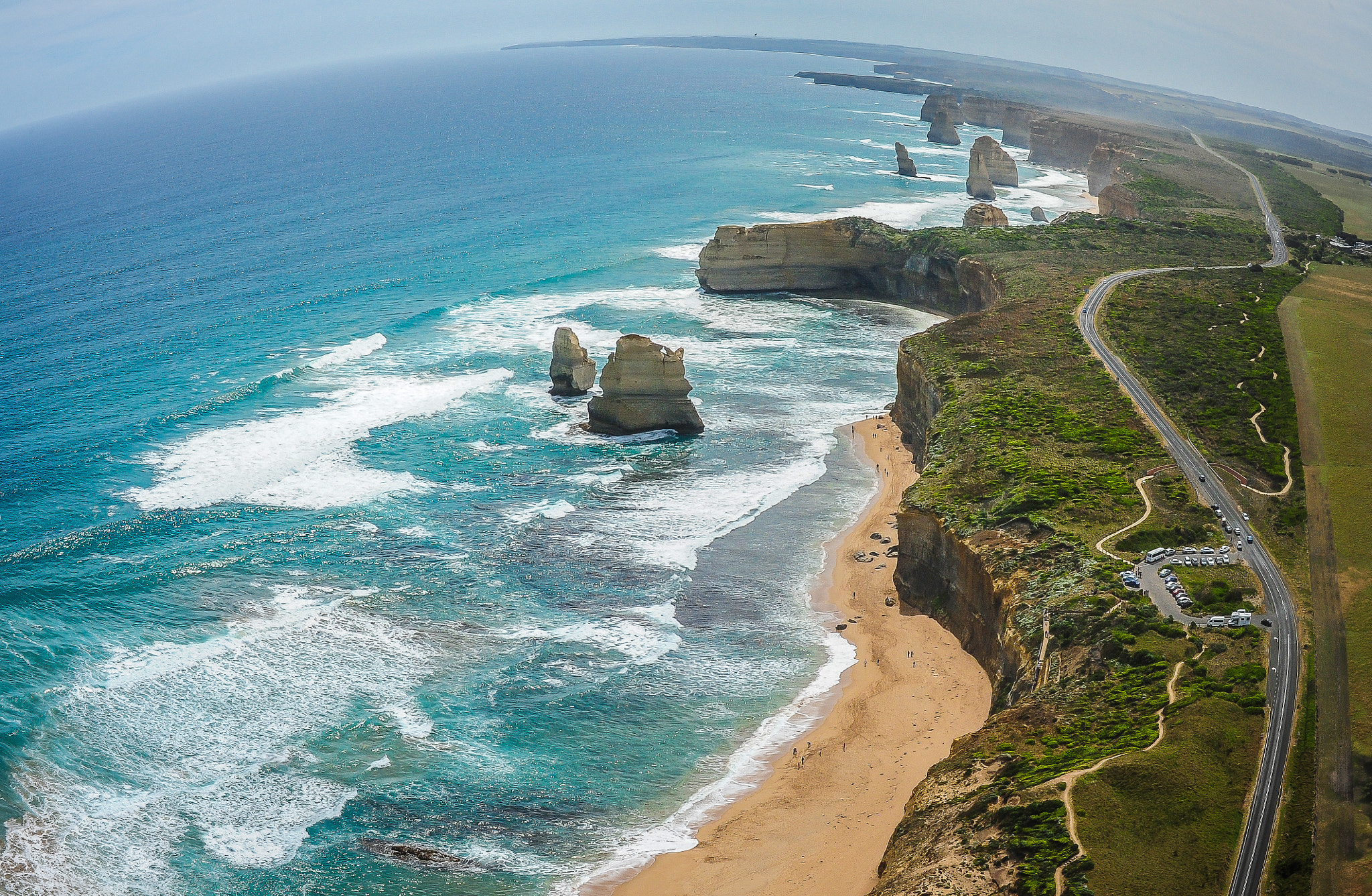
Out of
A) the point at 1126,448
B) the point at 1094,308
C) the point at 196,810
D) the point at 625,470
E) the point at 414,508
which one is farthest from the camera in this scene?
the point at 1094,308

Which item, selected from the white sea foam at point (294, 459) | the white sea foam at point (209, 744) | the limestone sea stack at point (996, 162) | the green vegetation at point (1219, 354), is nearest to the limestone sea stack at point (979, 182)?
the limestone sea stack at point (996, 162)

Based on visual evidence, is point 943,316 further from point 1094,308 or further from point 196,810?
point 196,810

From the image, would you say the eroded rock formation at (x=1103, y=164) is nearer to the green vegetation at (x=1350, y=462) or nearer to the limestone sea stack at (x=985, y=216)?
the limestone sea stack at (x=985, y=216)

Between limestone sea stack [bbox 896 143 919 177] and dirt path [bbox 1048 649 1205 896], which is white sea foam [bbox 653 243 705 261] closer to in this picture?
limestone sea stack [bbox 896 143 919 177]

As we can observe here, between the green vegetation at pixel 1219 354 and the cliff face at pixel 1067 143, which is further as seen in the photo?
the cliff face at pixel 1067 143

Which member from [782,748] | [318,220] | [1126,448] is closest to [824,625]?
[782,748]

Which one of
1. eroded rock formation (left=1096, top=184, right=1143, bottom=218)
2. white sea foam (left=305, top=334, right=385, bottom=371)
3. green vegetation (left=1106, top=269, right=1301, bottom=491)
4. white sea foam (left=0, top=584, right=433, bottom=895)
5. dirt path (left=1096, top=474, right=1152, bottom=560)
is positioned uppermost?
eroded rock formation (left=1096, top=184, right=1143, bottom=218)

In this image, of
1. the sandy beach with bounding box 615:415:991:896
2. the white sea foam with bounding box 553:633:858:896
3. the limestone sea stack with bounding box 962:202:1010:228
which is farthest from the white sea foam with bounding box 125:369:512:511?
the limestone sea stack with bounding box 962:202:1010:228
